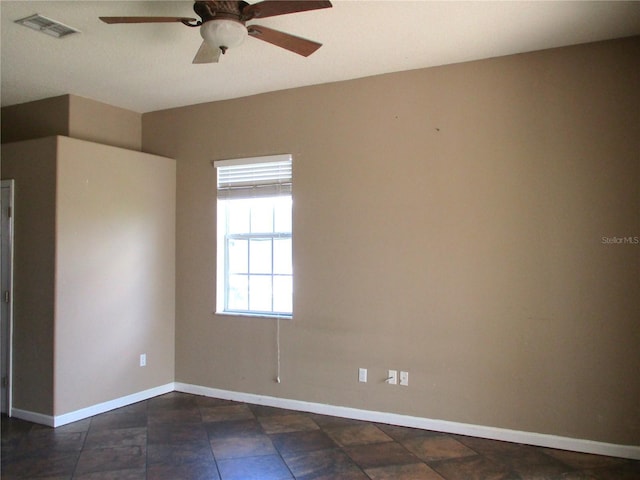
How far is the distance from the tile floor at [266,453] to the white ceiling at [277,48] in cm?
277

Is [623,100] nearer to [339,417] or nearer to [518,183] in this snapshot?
[518,183]

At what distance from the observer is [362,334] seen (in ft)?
12.4

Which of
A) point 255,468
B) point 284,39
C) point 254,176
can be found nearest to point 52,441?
point 255,468

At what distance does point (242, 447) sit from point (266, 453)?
21 cm

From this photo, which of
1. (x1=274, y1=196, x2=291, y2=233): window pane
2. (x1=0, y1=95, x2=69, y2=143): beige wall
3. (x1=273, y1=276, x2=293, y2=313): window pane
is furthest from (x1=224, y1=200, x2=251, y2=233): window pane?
(x1=0, y1=95, x2=69, y2=143): beige wall

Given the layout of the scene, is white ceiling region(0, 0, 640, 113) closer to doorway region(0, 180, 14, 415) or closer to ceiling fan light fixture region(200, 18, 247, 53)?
ceiling fan light fixture region(200, 18, 247, 53)

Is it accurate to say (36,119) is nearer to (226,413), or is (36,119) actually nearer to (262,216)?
(262,216)

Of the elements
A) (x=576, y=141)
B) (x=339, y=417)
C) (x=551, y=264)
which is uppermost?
(x=576, y=141)

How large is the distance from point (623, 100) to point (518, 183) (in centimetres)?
83

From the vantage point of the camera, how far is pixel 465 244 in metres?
3.48

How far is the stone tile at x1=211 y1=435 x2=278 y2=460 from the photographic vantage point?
3.17m

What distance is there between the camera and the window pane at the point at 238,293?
4.41 meters

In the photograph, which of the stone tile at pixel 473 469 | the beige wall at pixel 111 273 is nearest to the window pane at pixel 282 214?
the beige wall at pixel 111 273

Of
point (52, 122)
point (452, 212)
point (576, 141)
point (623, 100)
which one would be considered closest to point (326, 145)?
point (452, 212)
